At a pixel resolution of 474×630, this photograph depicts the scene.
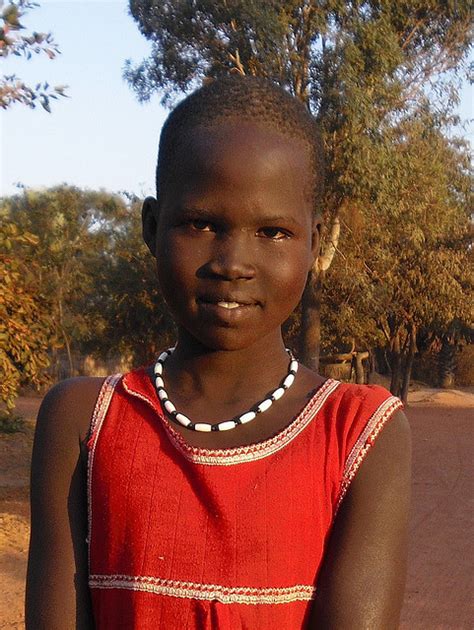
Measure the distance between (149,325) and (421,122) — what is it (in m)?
7.99

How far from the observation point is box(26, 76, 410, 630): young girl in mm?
1237

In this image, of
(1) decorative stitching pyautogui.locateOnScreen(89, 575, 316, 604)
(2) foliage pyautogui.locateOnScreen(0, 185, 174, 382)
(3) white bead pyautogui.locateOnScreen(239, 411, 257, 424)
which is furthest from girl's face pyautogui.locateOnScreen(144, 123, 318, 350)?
(2) foliage pyautogui.locateOnScreen(0, 185, 174, 382)

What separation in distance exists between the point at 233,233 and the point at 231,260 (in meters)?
0.05

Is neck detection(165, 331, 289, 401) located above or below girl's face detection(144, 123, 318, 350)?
below

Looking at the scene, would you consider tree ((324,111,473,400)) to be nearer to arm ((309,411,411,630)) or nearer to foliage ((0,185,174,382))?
foliage ((0,185,174,382))

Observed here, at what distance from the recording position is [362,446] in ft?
4.17

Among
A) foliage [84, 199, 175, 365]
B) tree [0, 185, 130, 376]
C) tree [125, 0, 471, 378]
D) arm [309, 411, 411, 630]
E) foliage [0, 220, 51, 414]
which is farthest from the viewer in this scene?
tree [0, 185, 130, 376]

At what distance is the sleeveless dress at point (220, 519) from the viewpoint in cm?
123

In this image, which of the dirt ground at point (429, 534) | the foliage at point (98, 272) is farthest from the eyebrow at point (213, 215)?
the foliage at point (98, 272)

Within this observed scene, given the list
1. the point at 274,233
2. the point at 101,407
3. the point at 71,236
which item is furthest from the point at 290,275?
the point at 71,236

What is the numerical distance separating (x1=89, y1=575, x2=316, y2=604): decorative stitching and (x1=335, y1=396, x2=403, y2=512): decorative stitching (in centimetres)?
13

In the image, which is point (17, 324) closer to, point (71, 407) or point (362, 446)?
point (71, 407)

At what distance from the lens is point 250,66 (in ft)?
43.3

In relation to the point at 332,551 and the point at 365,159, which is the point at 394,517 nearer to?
the point at 332,551
